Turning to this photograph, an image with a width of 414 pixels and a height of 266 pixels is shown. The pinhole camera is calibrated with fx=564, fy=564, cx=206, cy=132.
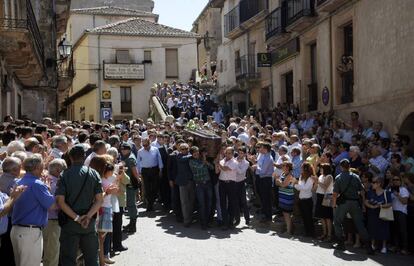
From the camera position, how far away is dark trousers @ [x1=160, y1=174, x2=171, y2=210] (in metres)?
14.1

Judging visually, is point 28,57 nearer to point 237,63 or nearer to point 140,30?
point 237,63

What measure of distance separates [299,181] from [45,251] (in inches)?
250

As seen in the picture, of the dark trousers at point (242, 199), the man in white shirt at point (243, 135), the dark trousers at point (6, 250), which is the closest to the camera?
the dark trousers at point (6, 250)

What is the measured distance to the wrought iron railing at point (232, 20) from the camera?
101 ft

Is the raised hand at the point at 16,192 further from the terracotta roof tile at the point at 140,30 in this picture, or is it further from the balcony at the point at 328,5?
the terracotta roof tile at the point at 140,30

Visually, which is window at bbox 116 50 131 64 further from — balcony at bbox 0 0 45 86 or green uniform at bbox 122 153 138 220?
green uniform at bbox 122 153 138 220

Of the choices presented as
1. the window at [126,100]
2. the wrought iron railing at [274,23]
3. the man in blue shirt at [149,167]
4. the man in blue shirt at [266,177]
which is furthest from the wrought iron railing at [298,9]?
the window at [126,100]

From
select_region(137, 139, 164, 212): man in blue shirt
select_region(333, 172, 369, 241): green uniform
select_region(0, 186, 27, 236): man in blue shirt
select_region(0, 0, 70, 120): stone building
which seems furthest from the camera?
select_region(0, 0, 70, 120): stone building

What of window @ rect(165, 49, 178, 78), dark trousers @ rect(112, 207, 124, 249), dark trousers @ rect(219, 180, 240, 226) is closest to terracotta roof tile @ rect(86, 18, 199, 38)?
window @ rect(165, 49, 178, 78)

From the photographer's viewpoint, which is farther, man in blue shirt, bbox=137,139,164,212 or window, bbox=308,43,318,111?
window, bbox=308,43,318,111

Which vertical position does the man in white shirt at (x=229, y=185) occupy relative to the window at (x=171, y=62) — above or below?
below

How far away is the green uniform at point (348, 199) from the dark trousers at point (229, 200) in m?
2.37

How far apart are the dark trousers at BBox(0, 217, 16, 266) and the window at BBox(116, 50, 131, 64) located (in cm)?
3535

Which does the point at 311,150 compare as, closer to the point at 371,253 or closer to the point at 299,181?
the point at 299,181
